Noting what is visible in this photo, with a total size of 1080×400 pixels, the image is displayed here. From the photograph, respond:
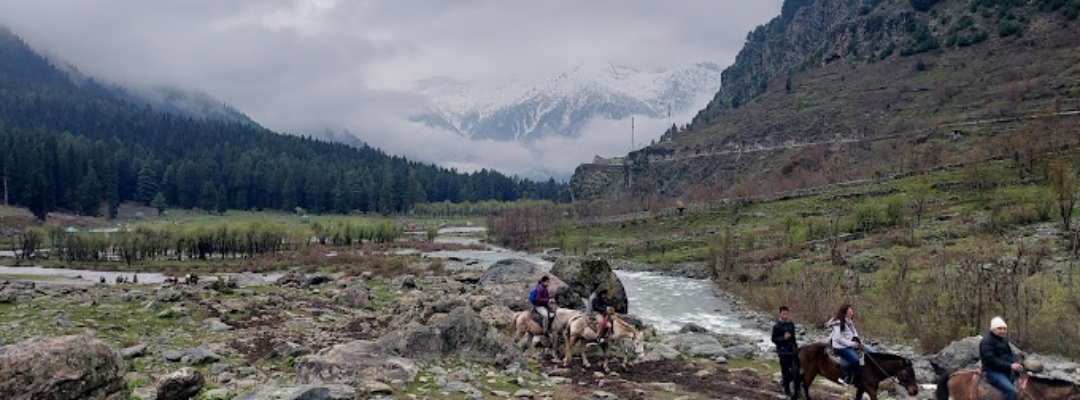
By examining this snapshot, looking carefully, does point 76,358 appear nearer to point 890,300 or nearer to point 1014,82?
point 890,300

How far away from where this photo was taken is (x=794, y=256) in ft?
210

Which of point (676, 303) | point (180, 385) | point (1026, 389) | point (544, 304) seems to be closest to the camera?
point (180, 385)

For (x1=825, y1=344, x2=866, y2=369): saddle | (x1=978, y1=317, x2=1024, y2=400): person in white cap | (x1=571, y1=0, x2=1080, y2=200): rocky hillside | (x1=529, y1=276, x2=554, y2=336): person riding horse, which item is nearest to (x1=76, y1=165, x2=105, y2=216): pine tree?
(x1=571, y1=0, x2=1080, y2=200): rocky hillside

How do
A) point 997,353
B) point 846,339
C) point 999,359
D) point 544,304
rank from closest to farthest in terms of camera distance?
point 999,359 → point 997,353 → point 846,339 → point 544,304

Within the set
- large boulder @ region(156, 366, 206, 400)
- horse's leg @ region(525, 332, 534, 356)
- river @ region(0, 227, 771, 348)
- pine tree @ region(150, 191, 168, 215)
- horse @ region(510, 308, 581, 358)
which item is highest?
pine tree @ region(150, 191, 168, 215)

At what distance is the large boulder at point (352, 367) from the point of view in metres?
15.5

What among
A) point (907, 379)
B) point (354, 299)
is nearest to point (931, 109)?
point (354, 299)

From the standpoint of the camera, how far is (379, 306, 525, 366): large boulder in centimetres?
1886

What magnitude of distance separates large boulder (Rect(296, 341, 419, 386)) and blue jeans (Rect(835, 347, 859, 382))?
37.4 feet

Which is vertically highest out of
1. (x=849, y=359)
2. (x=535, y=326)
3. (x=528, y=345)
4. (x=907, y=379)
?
(x=849, y=359)

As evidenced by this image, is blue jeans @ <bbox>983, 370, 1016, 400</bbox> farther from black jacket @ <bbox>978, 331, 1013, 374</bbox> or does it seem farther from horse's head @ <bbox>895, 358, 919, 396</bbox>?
horse's head @ <bbox>895, 358, 919, 396</bbox>

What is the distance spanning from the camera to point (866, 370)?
1673 centimetres

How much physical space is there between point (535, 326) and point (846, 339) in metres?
10.2

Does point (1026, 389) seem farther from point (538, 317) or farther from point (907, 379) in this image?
point (538, 317)
